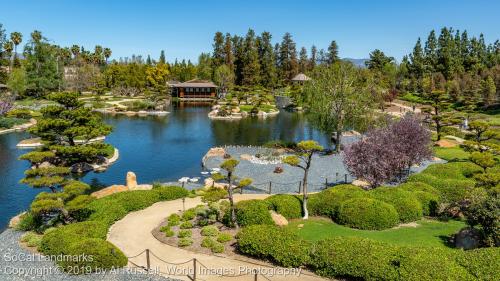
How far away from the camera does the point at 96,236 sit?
17.8 meters

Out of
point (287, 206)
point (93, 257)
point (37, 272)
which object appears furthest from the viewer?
point (287, 206)

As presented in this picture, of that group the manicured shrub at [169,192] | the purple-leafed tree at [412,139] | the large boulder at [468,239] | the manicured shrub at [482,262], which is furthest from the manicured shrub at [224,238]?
the purple-leafed tree at [412,139]

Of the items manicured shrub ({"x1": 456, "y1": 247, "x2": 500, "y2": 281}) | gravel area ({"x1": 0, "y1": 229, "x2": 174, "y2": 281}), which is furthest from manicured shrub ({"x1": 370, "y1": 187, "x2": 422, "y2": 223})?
gravel area ({"x1": 0, "y1": 229, "x2": 174, "y2": 281})

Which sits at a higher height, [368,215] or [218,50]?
[218,50]

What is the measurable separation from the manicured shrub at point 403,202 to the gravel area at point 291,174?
8.31 metres

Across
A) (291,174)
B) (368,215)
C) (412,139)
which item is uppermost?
(412,139)

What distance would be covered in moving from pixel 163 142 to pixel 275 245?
35.8 m

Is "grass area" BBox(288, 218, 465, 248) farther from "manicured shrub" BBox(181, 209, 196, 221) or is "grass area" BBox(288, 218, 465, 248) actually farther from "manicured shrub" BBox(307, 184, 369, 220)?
"manicured shrub" BBox(181, 209, 196, 221)

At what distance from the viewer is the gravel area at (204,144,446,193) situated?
3012 cm

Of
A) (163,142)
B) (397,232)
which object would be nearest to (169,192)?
(397,232)

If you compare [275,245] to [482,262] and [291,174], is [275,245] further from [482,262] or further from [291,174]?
[291,174]

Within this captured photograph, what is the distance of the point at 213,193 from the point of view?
1992 centimetres

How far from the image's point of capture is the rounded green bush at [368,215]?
770 inches

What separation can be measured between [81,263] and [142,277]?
2.55 m
